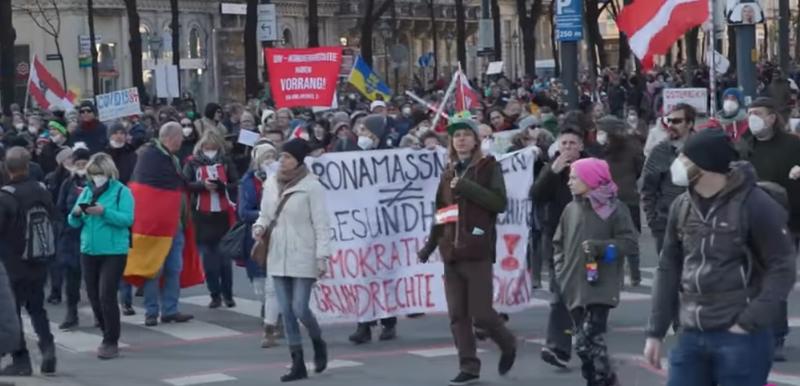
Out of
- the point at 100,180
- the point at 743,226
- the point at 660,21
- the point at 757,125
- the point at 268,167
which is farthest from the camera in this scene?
the point at 660,21

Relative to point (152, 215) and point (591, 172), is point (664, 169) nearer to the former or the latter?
point (591, 172)

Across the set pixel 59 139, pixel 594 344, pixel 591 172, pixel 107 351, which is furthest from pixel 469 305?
pixel 59 139

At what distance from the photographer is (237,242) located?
15.2 meters

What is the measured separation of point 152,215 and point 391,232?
2578mm

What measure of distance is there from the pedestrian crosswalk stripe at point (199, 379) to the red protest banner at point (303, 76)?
11185 mm

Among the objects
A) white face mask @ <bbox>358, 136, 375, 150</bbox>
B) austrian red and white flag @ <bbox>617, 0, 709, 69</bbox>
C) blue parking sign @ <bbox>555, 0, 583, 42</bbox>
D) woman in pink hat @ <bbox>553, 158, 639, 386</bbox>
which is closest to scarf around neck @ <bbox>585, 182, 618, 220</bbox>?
woman in pink hat @ <bbox>553, 158, 639, 386</bbox>

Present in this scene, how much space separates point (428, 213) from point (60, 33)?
64.5 meters

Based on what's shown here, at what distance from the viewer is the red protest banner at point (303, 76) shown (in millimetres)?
23844

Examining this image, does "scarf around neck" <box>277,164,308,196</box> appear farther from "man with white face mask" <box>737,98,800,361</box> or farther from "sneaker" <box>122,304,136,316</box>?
"sneaker" <box>122,304,136,316</box>

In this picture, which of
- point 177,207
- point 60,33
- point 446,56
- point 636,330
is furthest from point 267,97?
point 446,56

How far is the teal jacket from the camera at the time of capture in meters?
13.6

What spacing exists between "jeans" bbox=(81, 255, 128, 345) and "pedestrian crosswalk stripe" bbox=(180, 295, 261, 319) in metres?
2.54

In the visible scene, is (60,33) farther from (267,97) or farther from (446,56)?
(267,97)

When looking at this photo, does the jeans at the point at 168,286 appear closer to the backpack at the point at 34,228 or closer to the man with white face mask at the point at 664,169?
the backpack at the point at 34,228
